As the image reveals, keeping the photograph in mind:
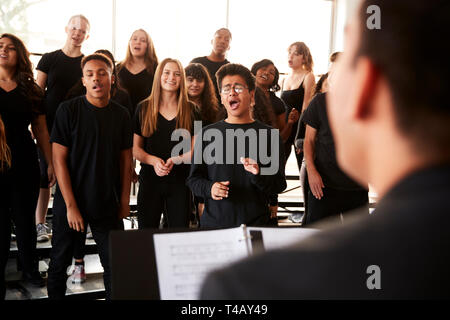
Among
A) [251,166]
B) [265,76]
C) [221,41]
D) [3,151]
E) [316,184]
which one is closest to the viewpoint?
[251,166]

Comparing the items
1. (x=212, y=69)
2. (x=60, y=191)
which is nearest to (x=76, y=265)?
(x=60, y=191)

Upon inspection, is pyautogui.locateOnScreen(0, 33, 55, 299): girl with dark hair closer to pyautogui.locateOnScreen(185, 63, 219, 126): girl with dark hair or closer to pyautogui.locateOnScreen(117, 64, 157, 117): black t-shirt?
pyautogui.locateOnScreen(117, 64, 157, 117): black t-shirt

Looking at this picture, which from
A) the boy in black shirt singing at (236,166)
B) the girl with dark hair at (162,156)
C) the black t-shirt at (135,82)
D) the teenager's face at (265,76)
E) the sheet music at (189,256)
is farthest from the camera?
the teenager's face at (265,76)

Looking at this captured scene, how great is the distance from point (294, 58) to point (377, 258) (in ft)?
11.9

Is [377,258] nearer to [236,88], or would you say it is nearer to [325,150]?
[236,88]

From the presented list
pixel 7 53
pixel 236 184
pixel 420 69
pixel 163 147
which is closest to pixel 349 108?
pixel 420 69

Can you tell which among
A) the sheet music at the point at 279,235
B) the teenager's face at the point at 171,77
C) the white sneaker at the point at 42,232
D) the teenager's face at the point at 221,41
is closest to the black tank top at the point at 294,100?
the teenager's face at the point at 221,41

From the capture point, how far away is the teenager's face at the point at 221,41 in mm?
3512

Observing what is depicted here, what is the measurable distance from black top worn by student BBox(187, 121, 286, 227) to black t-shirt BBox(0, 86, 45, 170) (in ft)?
3.46

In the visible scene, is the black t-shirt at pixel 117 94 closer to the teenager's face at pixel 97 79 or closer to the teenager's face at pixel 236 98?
the teenager's face at pixel 97 79

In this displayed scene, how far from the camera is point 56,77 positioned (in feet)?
9.83

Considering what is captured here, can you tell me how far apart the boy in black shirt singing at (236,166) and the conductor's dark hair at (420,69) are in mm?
1460

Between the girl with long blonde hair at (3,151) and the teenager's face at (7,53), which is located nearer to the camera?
the girl with long blonde hair at (3,151)

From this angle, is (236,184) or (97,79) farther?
(97,79)
